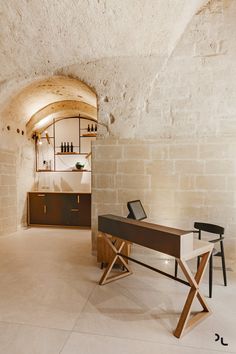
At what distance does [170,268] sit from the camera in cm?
297

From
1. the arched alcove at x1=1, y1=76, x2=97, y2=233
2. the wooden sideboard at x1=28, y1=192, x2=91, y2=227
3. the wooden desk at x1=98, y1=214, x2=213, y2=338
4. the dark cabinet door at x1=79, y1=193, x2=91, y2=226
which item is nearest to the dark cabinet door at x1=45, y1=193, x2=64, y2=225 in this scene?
the wooden sideboard at x1=28, y1=192, x2=91, y2=227

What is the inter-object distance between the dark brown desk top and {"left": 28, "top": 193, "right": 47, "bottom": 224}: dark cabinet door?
132 inches

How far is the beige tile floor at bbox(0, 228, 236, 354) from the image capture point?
1.56 metres

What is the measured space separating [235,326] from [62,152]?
5191 millimetres

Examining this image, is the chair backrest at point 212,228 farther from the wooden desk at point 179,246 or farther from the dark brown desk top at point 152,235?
the dark brown desk top at point 152,235

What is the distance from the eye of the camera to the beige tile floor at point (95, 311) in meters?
1.56

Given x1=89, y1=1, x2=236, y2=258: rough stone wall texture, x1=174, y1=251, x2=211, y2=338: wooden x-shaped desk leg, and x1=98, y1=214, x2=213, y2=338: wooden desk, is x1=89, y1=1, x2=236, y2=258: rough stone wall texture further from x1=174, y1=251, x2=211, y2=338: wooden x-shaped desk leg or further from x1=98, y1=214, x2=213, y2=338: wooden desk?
x1=174, y1=251, x2=211, y2=338: wooden x-shaped desk leg

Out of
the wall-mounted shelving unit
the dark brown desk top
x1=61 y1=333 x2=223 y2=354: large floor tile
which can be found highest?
the wall-mounted shelving unit

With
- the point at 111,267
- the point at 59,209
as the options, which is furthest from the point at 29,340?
the point at 59,209

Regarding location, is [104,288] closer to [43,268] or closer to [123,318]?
[123,318]

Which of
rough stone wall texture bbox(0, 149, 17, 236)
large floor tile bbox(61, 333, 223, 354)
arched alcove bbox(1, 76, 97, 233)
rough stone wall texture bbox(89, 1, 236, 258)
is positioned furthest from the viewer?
rough stone wall texture bbox(0, 149, 17, 236)

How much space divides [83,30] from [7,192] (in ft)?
11.4

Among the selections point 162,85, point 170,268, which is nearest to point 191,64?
point 162,85

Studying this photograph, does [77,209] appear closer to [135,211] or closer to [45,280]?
[45,280]
